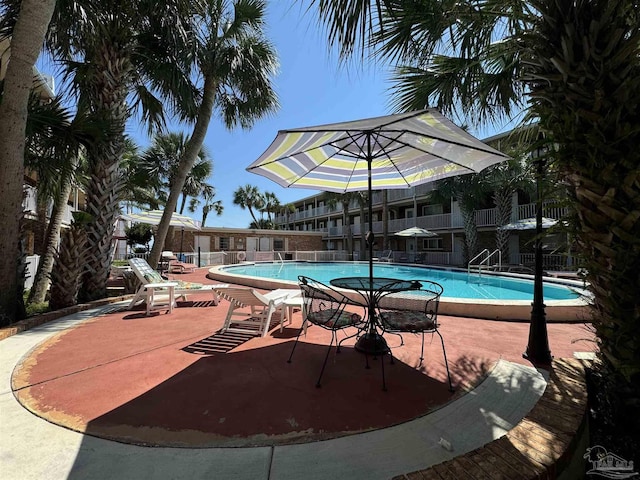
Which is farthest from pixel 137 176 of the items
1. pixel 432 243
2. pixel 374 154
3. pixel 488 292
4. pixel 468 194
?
pixel 432 243

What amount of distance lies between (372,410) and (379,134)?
3.14m

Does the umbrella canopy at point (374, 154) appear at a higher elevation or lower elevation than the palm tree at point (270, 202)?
lower

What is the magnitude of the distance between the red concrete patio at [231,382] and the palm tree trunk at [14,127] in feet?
4.96

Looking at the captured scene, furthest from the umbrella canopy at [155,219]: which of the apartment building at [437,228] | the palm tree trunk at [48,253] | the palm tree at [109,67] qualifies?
the apartment building at [437,228]

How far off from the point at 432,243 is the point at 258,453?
24.5 meters

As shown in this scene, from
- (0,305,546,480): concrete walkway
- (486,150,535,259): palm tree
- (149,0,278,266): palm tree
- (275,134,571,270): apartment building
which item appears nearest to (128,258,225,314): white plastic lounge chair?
(149,0,278,266): palm tree

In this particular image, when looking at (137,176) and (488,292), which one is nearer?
(488,292)

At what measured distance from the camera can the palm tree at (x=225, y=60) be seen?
27.3 ft

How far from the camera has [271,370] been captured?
3.12 meters

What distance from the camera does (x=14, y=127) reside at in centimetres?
443

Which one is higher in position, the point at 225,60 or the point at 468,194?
the point at 225,60

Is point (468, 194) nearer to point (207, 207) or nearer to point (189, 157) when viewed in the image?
point (189, 157)

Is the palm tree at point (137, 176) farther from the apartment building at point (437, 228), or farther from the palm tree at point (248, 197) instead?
the palm tree at point (248, 197)

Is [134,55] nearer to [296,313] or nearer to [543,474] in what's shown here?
[296,313]
